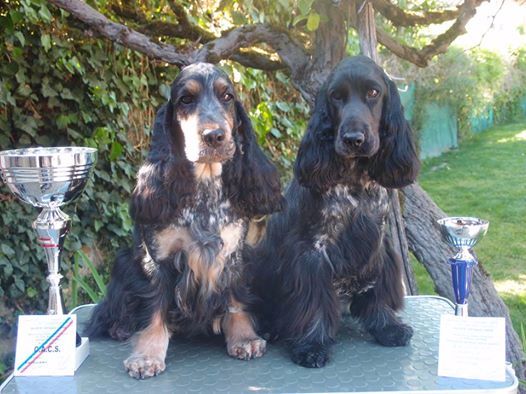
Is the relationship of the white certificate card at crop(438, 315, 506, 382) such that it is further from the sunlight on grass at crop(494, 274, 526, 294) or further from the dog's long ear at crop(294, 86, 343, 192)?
the sunlight on grass at crop(494, 274, 526, 294)

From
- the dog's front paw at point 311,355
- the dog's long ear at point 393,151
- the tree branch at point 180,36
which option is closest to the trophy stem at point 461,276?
the dog's long ear at point 393,151

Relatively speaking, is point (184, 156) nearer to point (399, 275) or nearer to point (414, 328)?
point (399, 275)

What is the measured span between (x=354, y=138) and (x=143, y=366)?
116 cm

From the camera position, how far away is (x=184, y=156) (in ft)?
7.70

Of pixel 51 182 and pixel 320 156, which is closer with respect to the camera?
pixel 51 182

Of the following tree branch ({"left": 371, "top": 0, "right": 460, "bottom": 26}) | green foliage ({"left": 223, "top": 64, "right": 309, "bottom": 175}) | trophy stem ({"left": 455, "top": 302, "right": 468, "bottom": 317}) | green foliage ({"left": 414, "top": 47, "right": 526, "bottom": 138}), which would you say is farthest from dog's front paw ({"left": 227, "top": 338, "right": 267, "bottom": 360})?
green foliage ({"left": 414, "top": 47, "right": 526, "bottom": 138})

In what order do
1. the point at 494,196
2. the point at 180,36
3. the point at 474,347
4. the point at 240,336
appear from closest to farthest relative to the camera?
the point at 474,347, the point at 240,336, the point at 180,36, the point at 494,196

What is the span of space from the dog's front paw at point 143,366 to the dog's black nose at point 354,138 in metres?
1.09

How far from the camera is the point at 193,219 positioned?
2.34 m

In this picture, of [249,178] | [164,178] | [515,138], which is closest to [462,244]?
[249,178]

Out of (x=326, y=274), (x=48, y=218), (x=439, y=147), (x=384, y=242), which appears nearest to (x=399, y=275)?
(x=384, y=242)

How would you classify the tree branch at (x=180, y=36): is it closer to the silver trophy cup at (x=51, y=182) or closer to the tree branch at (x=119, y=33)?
the tree branch at (x=119, y=33)

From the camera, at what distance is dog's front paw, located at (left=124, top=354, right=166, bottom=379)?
2262 mm

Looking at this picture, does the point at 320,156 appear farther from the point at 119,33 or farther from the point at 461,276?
the point at 119,33
